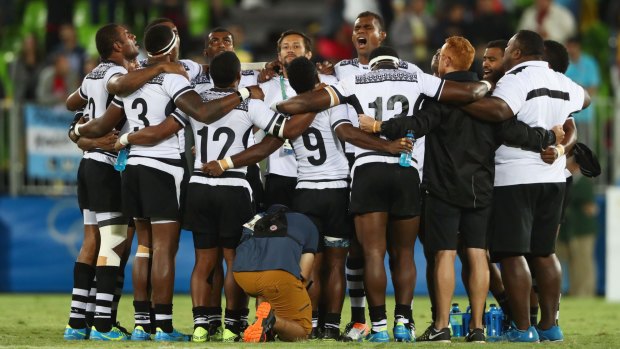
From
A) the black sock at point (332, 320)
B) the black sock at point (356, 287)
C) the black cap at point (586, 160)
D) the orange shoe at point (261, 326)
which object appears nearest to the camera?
the orange shoe at point (261, 326)

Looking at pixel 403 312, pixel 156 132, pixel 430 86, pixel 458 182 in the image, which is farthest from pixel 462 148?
pixel 156 132

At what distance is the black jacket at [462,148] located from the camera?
33.8ft

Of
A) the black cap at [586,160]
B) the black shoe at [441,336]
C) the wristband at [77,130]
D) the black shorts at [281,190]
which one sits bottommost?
the black shoe at [441,336]

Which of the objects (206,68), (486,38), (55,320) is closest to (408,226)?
(206,68)

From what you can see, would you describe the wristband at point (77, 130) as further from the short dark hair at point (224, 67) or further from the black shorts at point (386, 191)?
the black shorts at point (386, 191)

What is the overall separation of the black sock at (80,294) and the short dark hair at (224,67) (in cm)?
209

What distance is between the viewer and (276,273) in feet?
33.3

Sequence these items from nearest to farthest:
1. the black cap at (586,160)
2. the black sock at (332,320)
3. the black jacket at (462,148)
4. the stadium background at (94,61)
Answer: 1. the black jacket at (462,148)
2. the black sock at (332,320)
3. the black cap at (586,160)
4. the stadium background at (94,61)

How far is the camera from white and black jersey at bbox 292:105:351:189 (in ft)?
34.9

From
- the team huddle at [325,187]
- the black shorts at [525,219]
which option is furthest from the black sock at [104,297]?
the black shorts at [525,219]

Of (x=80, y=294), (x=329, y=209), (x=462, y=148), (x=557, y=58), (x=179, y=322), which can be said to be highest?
(x=557, y=58)

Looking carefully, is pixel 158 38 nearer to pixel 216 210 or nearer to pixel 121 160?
pixel 121 160

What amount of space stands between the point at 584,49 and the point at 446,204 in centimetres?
1106

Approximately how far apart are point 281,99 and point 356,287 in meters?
1.84
